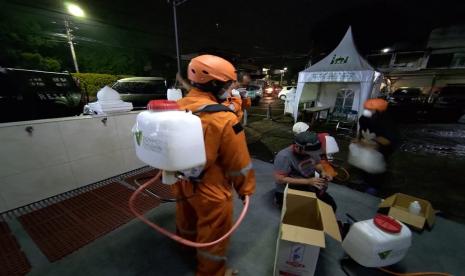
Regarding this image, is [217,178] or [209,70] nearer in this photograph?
[209,70]

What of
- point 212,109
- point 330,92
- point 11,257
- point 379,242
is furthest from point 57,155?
point 330,92

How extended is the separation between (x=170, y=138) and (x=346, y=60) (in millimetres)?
7288

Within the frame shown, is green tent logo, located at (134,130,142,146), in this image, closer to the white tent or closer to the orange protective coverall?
the orange protective coverall

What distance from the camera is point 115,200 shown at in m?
2.58

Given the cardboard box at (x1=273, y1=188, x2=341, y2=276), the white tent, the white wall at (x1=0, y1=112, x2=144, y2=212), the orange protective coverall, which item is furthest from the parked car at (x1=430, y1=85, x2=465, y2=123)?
the white wall at (x1=0, y1=112, x2=144, y2=212)

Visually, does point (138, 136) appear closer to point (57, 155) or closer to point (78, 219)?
point (78, 219)

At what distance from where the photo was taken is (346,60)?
21.0ft

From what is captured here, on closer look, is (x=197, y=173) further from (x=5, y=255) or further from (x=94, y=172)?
(x=94, y=172)

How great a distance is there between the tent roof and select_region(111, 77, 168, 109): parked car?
5.54 metres

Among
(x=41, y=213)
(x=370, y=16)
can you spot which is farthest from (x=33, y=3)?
(x=370, y=16)

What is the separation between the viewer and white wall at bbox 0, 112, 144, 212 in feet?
7.10

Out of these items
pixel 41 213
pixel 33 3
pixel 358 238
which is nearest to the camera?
pixel 358 238

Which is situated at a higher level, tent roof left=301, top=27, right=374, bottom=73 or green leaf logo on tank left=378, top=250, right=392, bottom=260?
tent roof left=301, top=27, right=374, bottom=73

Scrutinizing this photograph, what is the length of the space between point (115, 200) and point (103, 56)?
13364 millimetres
